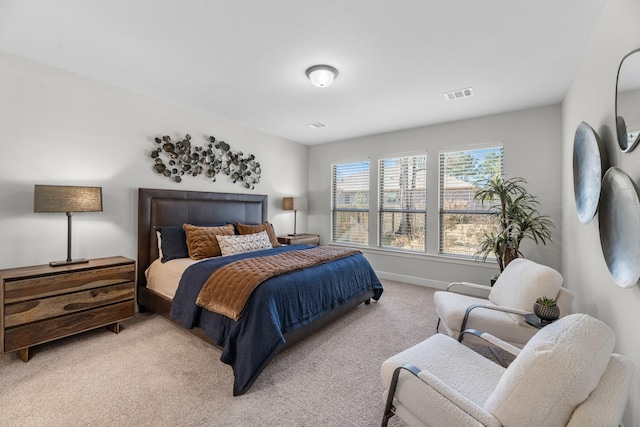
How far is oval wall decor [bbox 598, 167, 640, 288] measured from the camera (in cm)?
131

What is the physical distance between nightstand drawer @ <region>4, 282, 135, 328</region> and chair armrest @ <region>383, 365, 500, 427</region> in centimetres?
276

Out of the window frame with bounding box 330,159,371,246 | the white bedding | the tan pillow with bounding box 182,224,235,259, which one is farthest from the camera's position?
the window frame with bounding box 330,159,371,246

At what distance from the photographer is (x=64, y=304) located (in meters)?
2.46

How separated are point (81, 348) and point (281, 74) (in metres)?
3.22

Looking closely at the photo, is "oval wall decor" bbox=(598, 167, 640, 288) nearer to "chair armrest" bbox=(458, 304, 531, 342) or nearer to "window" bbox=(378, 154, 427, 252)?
"chair armrest" bbox=(458, 304, 531, 342)

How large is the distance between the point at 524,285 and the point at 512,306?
0.20 meters

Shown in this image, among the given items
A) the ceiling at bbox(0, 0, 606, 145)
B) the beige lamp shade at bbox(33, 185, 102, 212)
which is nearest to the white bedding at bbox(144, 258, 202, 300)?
the beige lamp shade at bbox(33, 185, 102, 212)

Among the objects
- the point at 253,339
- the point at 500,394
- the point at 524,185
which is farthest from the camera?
the point at 524,185

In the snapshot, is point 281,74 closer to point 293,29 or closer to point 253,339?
point 293,29

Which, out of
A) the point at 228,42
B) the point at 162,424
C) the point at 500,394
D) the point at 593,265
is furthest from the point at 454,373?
the point at 228,42

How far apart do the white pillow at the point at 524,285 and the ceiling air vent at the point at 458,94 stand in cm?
197

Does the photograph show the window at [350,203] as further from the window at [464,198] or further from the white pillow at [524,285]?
the white pillow at [524,285]

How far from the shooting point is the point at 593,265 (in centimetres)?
212

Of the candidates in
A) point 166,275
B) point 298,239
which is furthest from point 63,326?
point 298,239
